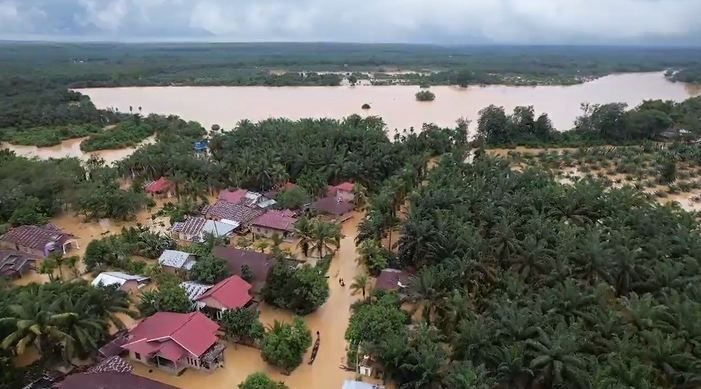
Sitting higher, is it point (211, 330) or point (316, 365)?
point (211, 330)

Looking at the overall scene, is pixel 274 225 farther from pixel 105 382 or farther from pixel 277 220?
pixel 105 382

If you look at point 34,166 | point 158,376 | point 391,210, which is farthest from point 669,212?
point 34,166

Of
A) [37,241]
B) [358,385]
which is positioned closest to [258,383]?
[358,385]

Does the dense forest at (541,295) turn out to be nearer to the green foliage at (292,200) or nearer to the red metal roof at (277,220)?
the red metal roof at (277,220)

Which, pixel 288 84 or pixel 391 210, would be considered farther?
pixel 288 84

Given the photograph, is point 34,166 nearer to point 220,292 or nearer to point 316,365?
point 220,292

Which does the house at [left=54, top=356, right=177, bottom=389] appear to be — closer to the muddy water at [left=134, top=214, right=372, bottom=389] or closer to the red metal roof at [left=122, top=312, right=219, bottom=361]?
the red metal roof at [left=122, top=312, right=219, bottom=361]

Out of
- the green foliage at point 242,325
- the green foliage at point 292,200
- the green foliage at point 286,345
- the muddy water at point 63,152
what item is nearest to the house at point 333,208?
the green foliage at point 292,200
